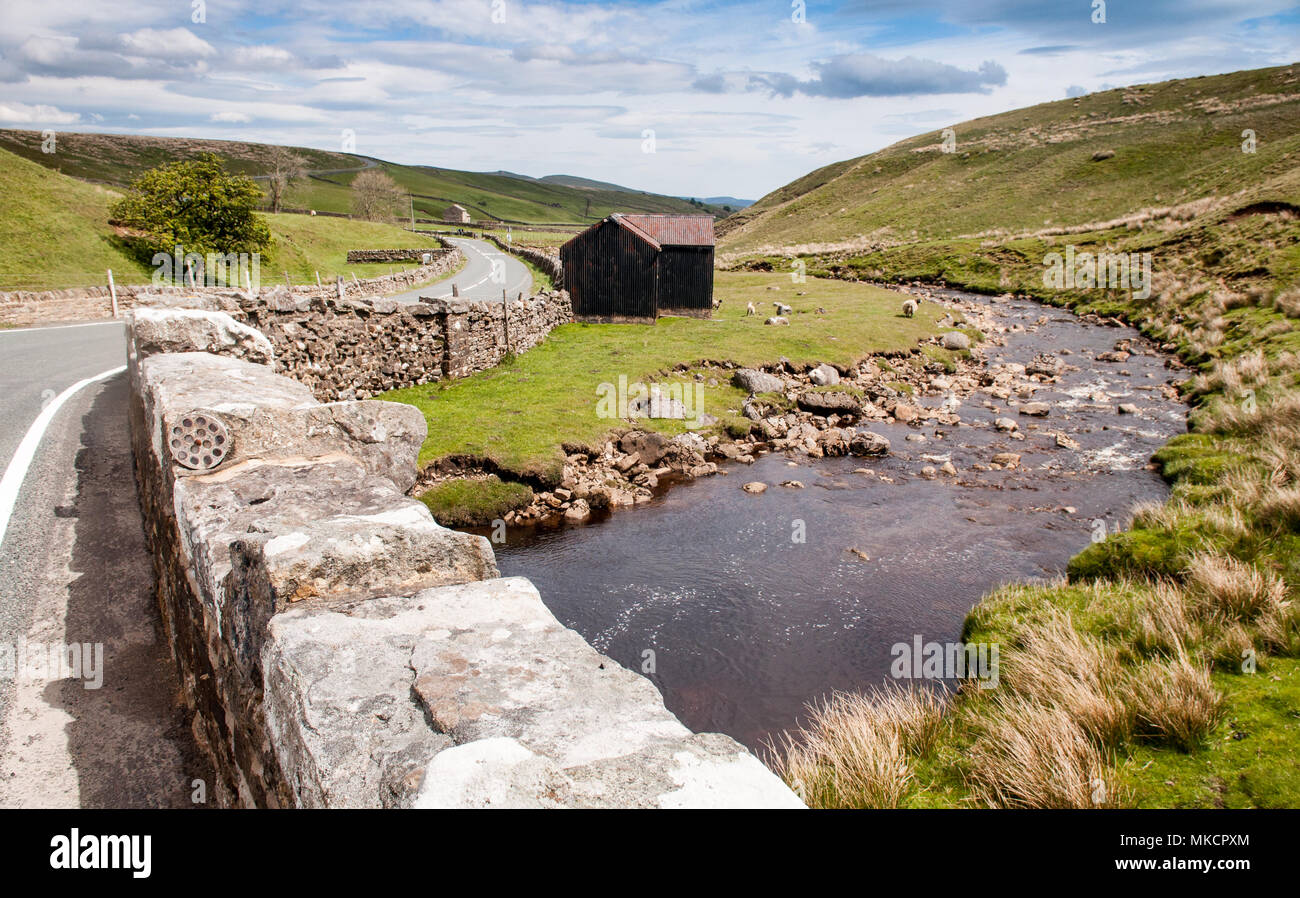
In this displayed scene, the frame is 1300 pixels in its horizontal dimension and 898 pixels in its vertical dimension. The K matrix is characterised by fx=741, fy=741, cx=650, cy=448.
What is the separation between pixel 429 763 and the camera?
2.39 meters

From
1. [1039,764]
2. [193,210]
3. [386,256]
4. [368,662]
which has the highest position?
[386,256]

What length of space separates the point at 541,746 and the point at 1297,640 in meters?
8.87

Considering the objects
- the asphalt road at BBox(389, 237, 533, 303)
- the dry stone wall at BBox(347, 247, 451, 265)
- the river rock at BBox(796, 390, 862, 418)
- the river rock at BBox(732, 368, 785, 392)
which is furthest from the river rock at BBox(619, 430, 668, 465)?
the dry stone wall at BBox(347, 247, 451, 265)

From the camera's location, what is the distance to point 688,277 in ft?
119

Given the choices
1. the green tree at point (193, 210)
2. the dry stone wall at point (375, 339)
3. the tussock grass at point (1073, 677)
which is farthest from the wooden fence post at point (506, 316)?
the green tree at point (193, 210)

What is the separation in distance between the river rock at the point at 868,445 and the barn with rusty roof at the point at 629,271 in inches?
615

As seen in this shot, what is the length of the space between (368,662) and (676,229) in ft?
118

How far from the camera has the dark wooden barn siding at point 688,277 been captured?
36.1m

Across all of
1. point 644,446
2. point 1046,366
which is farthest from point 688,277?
point 644,446

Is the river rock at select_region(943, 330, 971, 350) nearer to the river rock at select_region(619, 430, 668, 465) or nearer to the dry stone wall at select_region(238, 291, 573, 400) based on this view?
the river rock at select_region(619, 430, 668, 465)

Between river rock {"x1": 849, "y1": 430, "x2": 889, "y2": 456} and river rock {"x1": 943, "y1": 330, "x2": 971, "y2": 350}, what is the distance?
13880 mm

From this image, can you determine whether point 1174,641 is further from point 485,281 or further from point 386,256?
point 386,256
